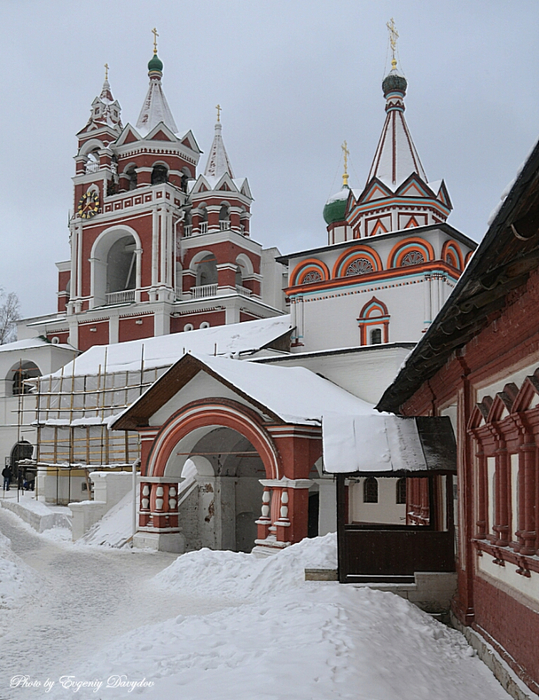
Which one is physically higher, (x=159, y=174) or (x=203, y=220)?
(x=159, y=174)

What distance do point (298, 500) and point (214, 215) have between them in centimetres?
2279

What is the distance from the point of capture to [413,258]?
65.4ft

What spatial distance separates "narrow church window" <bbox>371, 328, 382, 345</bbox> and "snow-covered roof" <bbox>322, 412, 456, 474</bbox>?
10982mm

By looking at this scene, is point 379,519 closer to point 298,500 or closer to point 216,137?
point 298,500

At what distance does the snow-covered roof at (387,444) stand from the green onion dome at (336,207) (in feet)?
53.4

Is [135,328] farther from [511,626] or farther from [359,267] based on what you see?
[511,626]

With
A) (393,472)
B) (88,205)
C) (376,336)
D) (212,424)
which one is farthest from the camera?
(88,205)

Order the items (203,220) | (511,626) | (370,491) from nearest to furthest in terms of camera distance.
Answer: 1. (511,626)
2. (370,491)
3. (203,220)

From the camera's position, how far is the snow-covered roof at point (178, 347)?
2328 cm

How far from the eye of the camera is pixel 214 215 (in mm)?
34625

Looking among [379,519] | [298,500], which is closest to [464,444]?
[298,500]

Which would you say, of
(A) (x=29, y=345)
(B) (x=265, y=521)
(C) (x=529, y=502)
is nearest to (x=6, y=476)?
(A) (x=29, y=345)

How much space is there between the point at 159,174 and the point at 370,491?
2306cm

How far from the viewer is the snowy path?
7.50 m
